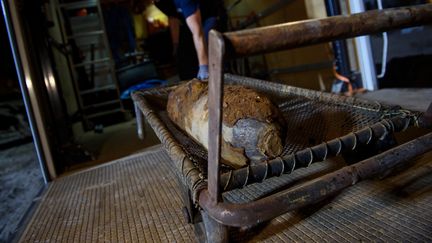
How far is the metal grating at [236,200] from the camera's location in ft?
2.87

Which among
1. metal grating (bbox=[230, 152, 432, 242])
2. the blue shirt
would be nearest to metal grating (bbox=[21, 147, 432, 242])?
metal grating (bbox=[230, 152, 432, 242])

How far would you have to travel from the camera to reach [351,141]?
813mm

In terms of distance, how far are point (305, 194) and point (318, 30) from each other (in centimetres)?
Answer: 34

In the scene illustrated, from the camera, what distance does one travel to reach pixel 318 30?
580mm

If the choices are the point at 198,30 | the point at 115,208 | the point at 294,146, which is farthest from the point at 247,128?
the point at 198,30

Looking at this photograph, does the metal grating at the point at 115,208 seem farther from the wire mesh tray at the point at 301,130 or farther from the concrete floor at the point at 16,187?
the wire mesh tray at the point at 301,130

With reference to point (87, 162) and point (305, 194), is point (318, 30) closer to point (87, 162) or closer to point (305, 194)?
point (305, 194)

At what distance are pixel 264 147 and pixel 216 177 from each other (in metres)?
0.27

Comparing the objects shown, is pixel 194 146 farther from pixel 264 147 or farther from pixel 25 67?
pixel 25 67

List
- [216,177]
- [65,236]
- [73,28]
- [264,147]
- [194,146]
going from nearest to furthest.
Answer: [216,177] < [264,147] < [194,146] < [65,236] < [73,28]

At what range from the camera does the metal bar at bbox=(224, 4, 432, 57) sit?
0.54 meters

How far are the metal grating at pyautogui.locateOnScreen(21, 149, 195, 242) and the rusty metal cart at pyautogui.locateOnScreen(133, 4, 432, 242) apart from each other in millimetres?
171

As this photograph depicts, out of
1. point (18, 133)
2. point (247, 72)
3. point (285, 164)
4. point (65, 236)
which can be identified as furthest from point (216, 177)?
point (18, 133)

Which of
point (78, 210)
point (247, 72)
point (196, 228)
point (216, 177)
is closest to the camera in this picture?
point (216, 177)
